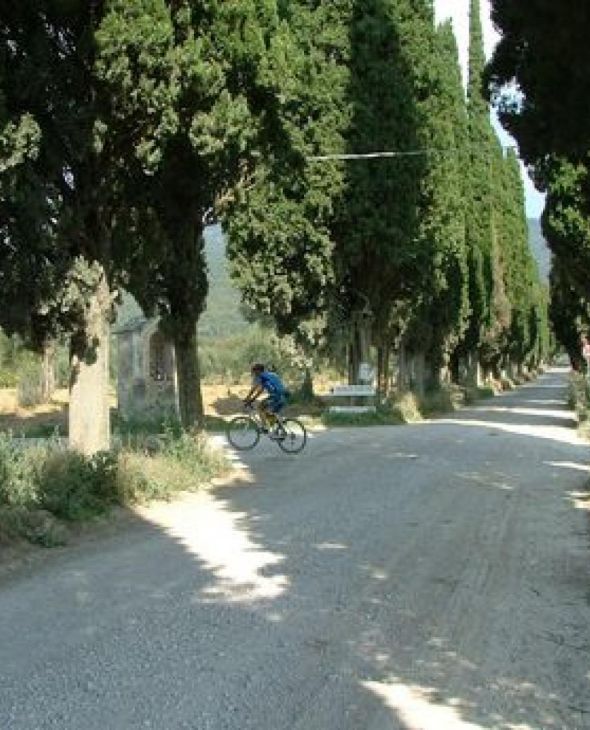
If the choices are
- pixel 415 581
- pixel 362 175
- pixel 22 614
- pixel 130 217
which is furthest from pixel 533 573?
pixel 362 175

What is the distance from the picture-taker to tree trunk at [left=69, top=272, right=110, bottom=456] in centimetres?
1327

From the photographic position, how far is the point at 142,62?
12125 mm

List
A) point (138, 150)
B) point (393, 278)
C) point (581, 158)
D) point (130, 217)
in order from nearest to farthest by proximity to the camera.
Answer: point (581, 158)
point (138, 150)
point (130, 217)
point (393, 278)

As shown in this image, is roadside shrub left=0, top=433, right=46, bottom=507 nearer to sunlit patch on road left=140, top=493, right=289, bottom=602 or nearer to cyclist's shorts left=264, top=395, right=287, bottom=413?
sunlit patch on road left=140, top=493, right=289, bottom=602

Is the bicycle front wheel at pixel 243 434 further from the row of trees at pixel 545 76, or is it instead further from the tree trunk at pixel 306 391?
the tree trunk at pixel 306 391

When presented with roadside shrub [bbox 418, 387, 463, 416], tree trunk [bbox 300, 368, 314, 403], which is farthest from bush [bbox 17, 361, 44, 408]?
roadside shrub [bbox 418, 387, 463, 416]

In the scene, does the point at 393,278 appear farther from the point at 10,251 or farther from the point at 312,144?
the point at 10,251

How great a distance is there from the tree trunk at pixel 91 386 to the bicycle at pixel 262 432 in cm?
746

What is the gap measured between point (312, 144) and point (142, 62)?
1765 centimetres

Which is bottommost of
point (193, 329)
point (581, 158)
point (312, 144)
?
point (193, 329)

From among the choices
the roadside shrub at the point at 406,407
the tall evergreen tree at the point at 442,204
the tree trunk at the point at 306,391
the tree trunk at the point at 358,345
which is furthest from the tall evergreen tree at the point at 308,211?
the tree trunk at the point at 306,391

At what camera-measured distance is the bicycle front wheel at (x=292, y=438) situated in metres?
20.8

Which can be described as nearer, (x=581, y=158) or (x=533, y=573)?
(x=533, y=573)

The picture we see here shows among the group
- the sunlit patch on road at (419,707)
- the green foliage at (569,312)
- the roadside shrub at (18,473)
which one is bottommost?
the sunlit patch on road at (419,707)
